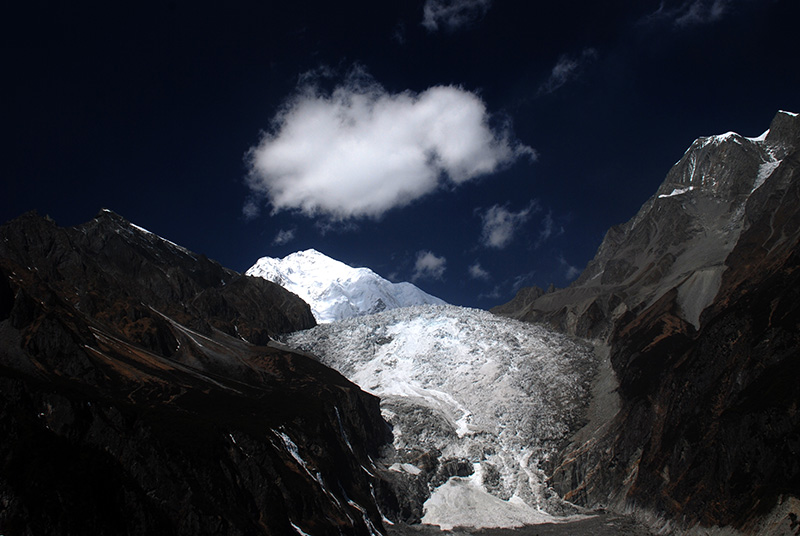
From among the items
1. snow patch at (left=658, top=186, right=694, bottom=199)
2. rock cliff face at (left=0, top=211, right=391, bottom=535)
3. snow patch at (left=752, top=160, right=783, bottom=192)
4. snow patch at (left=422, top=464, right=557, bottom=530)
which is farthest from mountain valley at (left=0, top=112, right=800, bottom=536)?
snow patch at (left=658, top=186, right=694, bottom=199)

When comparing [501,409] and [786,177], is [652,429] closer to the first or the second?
[501,409]

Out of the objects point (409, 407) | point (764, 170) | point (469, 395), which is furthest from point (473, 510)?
point (764, 170)

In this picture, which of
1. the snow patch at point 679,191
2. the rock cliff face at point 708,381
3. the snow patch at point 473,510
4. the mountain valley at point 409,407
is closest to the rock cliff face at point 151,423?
the mountain valley at point 409,407

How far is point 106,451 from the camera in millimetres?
41000


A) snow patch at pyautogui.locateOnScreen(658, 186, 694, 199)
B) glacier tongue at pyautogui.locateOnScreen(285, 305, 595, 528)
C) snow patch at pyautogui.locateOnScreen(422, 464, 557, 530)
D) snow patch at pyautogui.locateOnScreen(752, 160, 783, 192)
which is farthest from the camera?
snow patch at pyautogui.locateOnScreen(658, 186, 694, 199)

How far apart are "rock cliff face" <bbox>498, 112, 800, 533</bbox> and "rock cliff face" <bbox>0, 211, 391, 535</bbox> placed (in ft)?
103

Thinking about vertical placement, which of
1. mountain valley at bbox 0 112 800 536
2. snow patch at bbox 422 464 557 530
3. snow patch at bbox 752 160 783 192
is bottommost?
snow patch at bbox 422 464 557 530

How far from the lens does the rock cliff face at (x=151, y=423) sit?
119 ft

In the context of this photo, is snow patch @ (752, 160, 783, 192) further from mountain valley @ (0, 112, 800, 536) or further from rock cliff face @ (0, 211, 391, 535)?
rock cliff face @ (0, 211, 391, 535)

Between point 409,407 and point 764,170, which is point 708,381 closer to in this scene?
point 409,407

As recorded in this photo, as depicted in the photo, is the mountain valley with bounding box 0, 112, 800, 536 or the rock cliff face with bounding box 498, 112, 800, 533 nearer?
the mountain valley with bounding box 0, 112, 800, 536

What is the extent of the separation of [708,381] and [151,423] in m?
60.1

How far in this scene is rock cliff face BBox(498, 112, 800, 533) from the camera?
52.9m

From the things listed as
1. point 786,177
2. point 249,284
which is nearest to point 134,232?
point 249,284
